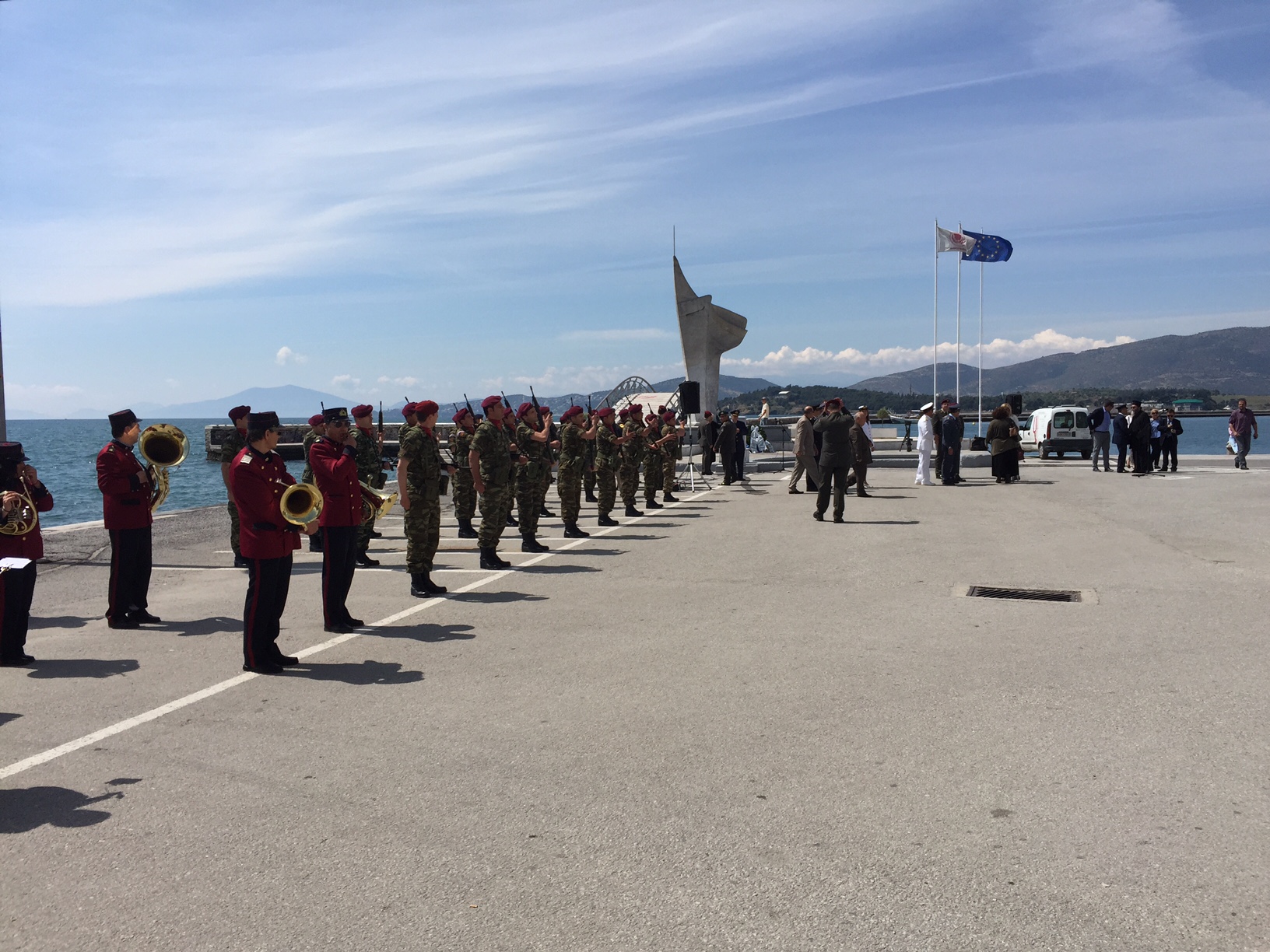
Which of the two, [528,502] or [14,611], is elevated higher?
[528,502]

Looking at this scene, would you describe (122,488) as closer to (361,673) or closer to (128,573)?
(128,573)

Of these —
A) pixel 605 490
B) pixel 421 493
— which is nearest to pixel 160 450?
pixel 421 493

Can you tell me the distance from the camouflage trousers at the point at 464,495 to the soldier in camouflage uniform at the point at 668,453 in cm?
622

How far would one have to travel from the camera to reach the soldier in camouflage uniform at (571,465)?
48.6 ft

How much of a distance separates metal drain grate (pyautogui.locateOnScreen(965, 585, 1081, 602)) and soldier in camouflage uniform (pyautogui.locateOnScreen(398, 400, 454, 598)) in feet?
16.8

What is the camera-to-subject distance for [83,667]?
735 centimetres

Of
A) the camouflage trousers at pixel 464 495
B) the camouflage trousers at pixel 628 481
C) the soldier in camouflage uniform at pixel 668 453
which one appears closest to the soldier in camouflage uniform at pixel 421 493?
the camouflage trousers at pixel 464 495

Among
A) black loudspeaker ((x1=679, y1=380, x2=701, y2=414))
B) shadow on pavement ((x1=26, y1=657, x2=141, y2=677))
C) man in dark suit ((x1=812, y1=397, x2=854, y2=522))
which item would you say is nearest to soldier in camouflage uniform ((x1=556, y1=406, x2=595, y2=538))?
man in dark suit ((x1=812, y1=397, x2=854, y2=522))

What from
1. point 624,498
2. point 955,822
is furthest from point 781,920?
point 624,498

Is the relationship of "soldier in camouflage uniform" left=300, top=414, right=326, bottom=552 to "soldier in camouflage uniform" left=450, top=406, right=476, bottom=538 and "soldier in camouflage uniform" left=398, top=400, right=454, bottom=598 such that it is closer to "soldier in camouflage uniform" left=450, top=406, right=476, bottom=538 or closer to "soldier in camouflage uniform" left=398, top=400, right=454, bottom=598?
"soldier in camouflage uniform" left=398, top=400, right=454, bottom=598

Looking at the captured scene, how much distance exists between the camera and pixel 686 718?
5750 millimetres

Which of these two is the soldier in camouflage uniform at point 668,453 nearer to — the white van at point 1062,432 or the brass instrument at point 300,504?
the brass instrument at point 300,504

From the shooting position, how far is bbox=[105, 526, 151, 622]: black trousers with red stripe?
8.68 m

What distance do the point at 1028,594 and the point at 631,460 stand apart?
962 centimetres
